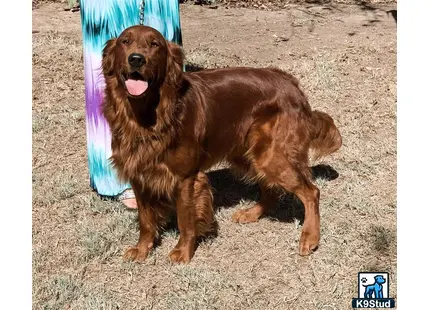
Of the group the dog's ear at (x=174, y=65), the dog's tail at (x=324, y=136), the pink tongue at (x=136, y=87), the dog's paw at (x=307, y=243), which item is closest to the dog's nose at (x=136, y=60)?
the pink tongue at (x=136, y=87)

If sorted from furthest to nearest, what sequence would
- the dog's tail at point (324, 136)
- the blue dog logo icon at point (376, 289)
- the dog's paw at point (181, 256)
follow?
the dog's tail at point (324, 136), the dog's paw at point (181, 256), the blue dog logo icon at point (376, 289)

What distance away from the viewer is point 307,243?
4121 mm

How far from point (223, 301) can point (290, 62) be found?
5.02 metres

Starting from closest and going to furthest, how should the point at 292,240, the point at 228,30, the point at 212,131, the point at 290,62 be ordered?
the point at 212,131
the point at 292,240
the point at 290,62
the point at 228,30

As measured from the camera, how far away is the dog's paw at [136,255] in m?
4.07

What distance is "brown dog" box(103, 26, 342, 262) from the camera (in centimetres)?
357

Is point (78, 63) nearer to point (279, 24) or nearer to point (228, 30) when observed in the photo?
point (228, 30)

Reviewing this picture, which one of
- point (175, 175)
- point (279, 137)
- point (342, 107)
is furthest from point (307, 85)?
point (175, 175)

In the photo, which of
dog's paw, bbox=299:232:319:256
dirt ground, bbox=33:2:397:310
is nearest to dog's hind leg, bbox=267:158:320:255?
dog's paw, bbox=299:232:319:256

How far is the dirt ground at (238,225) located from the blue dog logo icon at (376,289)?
0.09 m

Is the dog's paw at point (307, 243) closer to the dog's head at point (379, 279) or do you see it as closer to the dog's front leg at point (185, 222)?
the dog's head at point (379, 279)

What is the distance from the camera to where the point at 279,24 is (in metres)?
9.72

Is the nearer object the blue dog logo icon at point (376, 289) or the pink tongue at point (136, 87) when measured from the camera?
the pink tongue at point (136, 87)

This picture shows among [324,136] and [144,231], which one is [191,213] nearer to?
[144,231]
